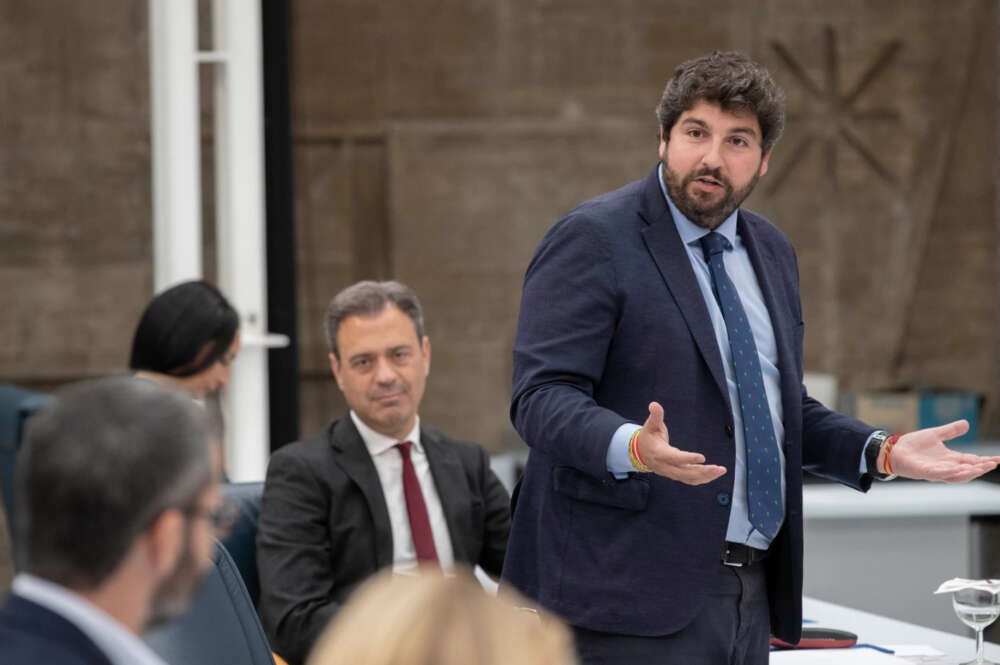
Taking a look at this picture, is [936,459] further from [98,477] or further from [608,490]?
[98,477]

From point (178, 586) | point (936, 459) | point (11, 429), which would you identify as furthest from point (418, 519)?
point (178, 586)

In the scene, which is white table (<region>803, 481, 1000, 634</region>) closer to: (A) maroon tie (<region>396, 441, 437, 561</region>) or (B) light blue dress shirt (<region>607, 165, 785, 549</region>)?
(A) maroon tie (<region>396, 441, 437, 561</region>)

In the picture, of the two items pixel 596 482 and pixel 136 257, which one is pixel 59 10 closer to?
pixel 136 257

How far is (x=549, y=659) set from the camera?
72 centimetres

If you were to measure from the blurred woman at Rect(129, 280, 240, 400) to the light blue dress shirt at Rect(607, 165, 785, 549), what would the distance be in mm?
1693

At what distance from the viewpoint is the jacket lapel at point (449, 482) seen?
2742 mm

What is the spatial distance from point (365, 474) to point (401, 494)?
11cm

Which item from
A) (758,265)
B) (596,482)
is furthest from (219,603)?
(758,265)

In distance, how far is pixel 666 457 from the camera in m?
1.63

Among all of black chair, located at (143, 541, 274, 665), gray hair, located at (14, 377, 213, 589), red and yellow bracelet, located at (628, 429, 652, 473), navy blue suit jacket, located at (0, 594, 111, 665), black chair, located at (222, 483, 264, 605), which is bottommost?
black chair, located at (222, 483, 264, 605)

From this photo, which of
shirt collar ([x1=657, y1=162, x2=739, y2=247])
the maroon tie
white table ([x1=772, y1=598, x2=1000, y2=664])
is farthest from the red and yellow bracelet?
the maroon tie

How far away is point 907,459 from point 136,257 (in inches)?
286

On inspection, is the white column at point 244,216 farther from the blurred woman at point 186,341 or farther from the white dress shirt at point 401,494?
the white dress shirt at point 401,494

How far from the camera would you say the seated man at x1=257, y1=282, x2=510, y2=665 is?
254 cm
